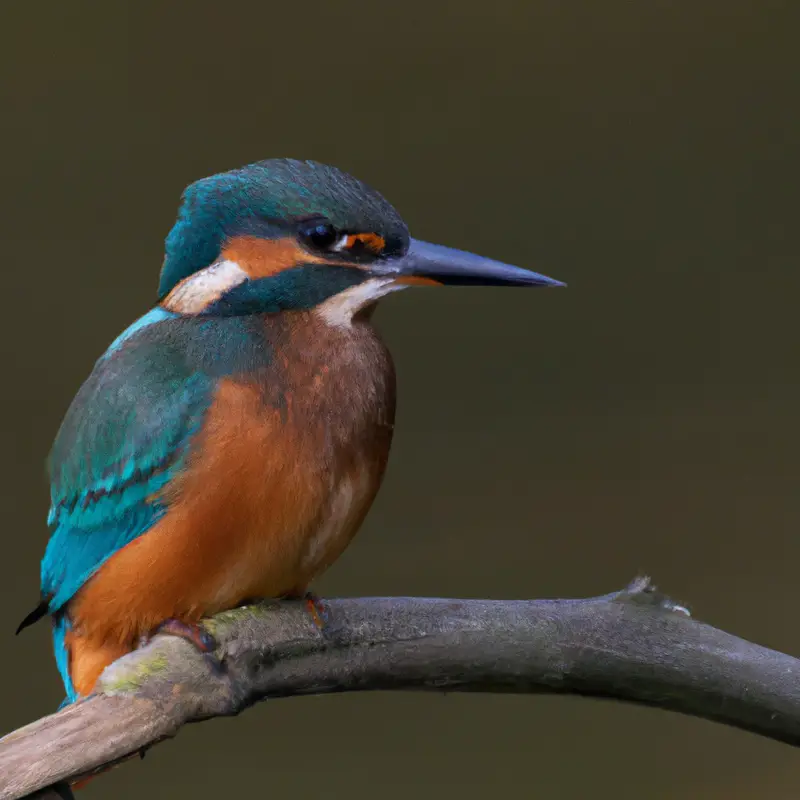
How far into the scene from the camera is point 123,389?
4.02ft

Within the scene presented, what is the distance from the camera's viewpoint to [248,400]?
118cm

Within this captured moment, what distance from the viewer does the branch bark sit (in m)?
1.18

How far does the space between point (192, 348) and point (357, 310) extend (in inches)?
6.5

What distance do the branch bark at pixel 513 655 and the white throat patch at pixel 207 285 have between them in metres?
0.30

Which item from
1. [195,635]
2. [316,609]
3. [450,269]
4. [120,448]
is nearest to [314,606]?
[316,609]

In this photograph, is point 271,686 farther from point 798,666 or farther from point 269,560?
point 798,666

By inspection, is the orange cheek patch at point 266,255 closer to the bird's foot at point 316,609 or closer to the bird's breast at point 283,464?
the bird's breast at point 283,464

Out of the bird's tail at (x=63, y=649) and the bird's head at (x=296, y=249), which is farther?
the bird's tail at (x=63, y=649)

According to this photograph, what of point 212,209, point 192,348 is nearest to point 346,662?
point 192,348

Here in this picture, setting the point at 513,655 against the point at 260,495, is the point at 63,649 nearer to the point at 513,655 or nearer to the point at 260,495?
the point at 260,495

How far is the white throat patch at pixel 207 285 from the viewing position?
119cm

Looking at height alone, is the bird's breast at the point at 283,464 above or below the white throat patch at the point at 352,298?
below

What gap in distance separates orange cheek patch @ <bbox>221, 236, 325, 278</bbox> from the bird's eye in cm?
1

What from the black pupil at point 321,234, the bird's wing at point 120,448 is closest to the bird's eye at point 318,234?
the black pupil at point 321,234
